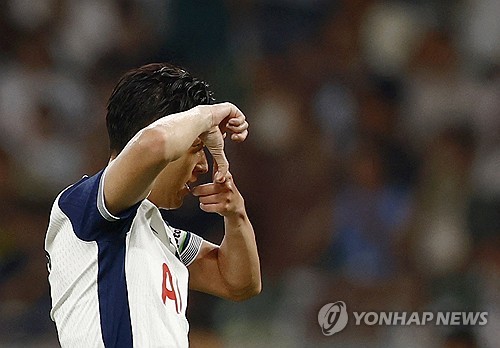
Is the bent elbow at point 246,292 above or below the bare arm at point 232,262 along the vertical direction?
below

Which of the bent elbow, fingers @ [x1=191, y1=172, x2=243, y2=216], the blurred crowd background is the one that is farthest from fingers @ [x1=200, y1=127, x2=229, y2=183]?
the blurred crowd background

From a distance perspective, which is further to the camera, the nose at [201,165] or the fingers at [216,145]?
the nose at [201,165]

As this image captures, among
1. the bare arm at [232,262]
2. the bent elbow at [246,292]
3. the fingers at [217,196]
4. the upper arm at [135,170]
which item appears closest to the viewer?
the upper arm at [135,170]

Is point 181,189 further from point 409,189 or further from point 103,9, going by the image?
point 103,9

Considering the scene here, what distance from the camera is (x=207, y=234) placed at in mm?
4426

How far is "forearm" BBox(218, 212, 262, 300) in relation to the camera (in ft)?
7.55

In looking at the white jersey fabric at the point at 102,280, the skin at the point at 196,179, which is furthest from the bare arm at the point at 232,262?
the white jersey fabric at the point at 102,280

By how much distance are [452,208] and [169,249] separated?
9.53 feet

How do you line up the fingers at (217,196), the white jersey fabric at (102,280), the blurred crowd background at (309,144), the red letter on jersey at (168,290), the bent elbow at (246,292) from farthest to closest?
1. the blurred crowd background at (309,144)
2. the bent elbow at (246,292)
3. the fingers at (217,196)
4. the red letter on jersey at (168,290)
5. the white jersey fabric at (102,280)

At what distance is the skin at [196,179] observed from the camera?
5.53 ft

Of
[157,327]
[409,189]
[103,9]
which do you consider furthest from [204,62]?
[157,327]

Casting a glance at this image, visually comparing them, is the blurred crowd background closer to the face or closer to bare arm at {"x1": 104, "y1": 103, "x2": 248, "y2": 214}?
the face

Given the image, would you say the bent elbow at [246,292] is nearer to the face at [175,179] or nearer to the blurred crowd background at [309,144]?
the face at [175,179]

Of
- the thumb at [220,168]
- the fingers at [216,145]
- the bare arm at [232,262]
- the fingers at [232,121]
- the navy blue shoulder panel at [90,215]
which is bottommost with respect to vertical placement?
the bare arm at [232,262]
